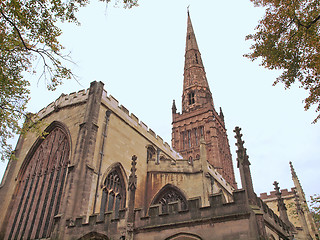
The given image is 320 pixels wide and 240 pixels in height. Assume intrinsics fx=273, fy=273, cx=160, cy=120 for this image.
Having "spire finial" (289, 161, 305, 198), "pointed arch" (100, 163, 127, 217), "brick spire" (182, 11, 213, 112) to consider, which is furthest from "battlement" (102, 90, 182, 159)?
"brick spire" (182, 11, 213, 112)

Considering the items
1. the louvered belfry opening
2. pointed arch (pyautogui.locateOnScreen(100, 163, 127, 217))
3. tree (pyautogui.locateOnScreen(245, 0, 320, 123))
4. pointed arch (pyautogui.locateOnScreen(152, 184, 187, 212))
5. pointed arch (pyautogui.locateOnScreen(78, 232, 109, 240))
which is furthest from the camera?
pointed arch (pyautogui.locateOnScreen(152, 184, 187, 212))

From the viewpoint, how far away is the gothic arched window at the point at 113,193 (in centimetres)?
1473

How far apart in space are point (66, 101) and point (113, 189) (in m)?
6.69

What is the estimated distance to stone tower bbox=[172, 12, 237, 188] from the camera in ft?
130

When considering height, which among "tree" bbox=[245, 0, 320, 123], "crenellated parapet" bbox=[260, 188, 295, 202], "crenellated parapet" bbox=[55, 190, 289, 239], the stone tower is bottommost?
"crenellated parapet" bbox=[55, 190, 289, 239]

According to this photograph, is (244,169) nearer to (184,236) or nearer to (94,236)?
(184,236)

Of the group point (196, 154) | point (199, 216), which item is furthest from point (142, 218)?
point (196, 154)

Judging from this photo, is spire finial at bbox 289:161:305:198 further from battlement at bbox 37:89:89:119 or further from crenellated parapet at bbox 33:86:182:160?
battlement at bbox 37:89:89:119

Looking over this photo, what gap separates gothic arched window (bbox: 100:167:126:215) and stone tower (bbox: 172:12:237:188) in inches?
868

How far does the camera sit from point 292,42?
8.67 meters

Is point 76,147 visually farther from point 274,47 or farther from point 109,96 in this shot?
point 274,47

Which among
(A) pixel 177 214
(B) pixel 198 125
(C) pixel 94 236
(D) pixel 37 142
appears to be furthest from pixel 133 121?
(B) pixel 198 125

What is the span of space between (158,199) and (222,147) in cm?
2605

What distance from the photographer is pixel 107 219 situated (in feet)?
36.9
